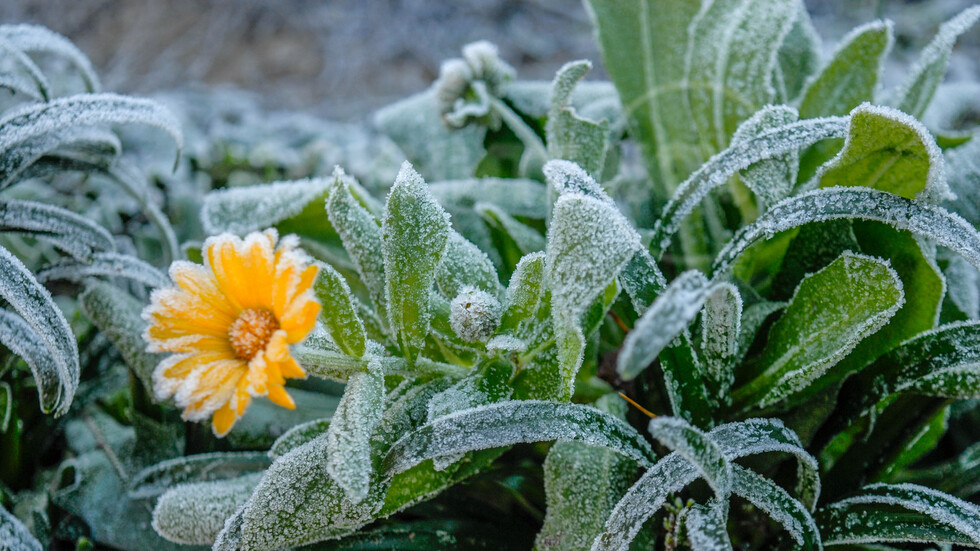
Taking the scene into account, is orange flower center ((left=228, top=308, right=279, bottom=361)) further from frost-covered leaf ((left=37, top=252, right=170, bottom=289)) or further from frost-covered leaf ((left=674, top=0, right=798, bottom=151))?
frost-covered leaf ((left=674, top=0, right=798, bottom=151))

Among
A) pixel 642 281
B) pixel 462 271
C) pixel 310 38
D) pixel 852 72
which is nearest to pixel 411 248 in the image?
pixel 462 271

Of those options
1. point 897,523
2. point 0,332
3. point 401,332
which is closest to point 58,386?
point 0,332

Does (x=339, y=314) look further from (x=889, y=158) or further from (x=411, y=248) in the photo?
(x=889, y=158)

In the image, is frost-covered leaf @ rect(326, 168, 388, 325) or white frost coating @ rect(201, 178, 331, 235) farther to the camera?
white frost coating @ rect(201, 178, 331, 235)

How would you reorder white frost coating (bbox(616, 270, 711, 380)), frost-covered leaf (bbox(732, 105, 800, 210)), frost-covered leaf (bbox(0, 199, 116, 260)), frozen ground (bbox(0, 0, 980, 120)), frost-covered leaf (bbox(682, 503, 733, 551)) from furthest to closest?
frozen ground (bbox(0, 0, 980, 120)), frost-covered leaf (bbox(0, 199, 116, 260)), frost-covered leaf (bbox(732, 105, 800, 210)), frost-covered leaf (bbox(682, 503, 733, 551)), white frost coating (bbox(616, 270, 711, 380))

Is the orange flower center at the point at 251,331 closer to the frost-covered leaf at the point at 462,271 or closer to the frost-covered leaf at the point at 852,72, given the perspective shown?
the frost-covered leaf at the point at 462,271

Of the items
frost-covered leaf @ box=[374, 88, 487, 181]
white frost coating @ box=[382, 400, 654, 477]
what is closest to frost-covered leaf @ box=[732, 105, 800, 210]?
white frost coating @ box=[382, 400, 654, 477]

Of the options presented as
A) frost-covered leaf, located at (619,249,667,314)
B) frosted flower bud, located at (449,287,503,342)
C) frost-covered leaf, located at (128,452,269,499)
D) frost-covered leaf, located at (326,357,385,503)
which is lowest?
frost-covered leaf, located at (128,452,269,499)
